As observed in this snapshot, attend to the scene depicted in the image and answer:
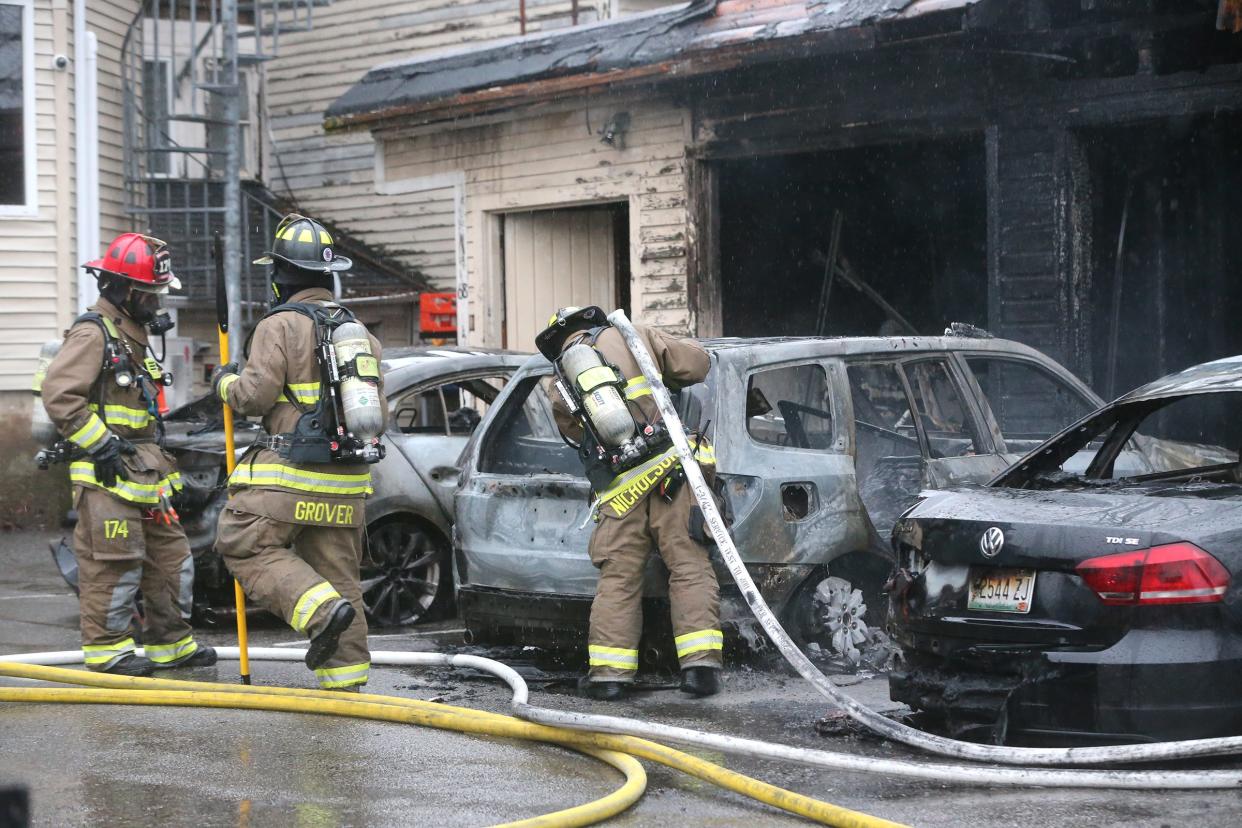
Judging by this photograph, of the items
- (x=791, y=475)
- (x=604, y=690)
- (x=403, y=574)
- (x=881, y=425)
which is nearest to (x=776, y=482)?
(x=791, y=475)

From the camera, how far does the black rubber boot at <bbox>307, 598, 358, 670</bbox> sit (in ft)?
19.9

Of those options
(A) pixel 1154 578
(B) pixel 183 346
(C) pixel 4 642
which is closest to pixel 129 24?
(B) pixel 183 346

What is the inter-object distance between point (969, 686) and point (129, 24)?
14.2 m

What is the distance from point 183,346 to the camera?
55.9 ft

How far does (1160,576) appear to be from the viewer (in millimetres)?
4660

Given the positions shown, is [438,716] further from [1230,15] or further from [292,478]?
[1230,15]

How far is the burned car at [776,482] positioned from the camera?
650 cm

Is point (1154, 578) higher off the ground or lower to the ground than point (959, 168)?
lower

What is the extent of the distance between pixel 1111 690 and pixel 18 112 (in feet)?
44.0

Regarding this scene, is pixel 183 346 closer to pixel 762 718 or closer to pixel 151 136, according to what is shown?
pixel 151 136

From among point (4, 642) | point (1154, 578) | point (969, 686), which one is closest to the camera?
point (1154, 578)

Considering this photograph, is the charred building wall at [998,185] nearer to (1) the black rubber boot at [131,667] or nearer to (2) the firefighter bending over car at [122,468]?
(2) the firefighter bending over car at [122,468]

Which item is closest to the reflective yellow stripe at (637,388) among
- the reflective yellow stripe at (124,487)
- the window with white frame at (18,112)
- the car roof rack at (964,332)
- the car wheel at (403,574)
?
the car roof rack at (964,332)

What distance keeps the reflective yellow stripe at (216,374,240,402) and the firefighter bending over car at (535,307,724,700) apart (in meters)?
1.35
